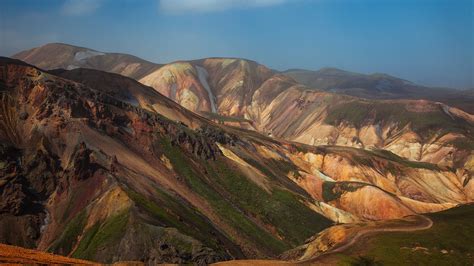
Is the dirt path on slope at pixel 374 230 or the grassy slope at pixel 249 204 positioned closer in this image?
the dirt path on slope at pixel 374 230

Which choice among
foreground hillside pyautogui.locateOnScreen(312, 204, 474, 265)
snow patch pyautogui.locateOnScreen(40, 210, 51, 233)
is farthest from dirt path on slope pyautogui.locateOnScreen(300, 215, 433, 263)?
snow patch pyautogui.locateOnScreen(40, 210, 51, 233)

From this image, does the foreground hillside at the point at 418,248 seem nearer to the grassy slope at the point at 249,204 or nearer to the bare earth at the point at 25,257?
the bare earth at the point at 25,257

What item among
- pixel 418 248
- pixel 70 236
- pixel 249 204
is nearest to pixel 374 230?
pixel 418 248

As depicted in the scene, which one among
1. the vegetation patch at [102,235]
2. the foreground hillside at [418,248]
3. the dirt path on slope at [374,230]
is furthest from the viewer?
the vegetation patch at [102,235]

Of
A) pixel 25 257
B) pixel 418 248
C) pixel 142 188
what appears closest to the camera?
pixel 25 257

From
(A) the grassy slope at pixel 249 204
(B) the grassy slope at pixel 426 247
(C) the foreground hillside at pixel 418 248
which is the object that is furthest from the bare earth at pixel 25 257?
(A) the grassy slope at pixel 249 204

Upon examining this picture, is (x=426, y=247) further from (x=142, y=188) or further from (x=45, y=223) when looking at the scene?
(x=45, y=223)

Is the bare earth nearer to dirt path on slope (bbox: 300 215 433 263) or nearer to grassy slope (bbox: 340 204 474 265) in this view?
dirt path on slope (bbox: 300 215 433 263)
